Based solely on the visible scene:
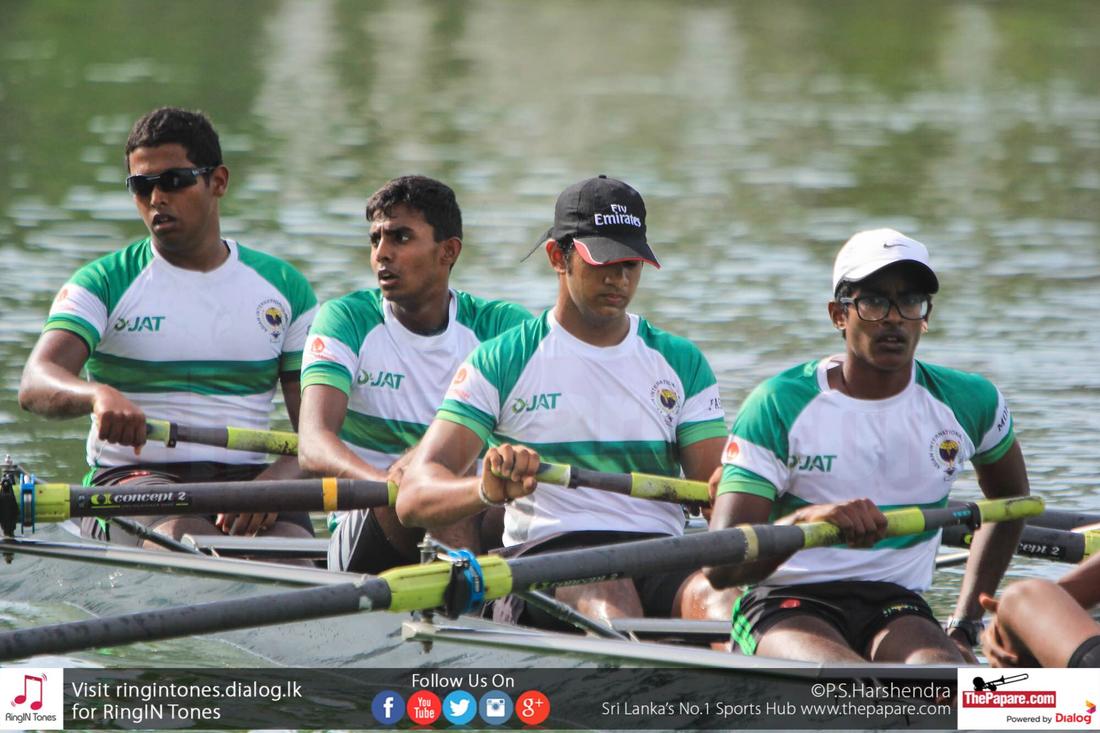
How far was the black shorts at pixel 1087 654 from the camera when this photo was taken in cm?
507

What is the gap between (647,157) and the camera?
24609 millimetres

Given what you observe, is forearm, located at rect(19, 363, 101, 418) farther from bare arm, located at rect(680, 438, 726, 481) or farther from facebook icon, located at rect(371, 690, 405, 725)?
bare arm, located at rect(680, 438, 726, 481)

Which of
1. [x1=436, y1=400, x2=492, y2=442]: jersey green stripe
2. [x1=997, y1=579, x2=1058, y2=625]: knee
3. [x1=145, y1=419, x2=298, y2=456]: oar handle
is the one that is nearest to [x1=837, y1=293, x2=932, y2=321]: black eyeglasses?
[x1=997, y1=579, x2=1058, y2=625]: knee

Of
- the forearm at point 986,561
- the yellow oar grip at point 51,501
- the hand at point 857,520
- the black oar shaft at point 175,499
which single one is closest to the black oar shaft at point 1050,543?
the forearm at point 986,561

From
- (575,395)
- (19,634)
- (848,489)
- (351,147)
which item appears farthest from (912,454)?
(351,147)

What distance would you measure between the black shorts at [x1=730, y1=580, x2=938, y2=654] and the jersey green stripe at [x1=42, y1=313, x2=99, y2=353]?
3.36 meters

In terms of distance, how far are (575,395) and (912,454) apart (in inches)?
50.7

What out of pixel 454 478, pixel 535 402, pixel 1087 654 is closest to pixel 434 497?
pixel 454 478

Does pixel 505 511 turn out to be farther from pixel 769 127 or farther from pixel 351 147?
pixel 769 127

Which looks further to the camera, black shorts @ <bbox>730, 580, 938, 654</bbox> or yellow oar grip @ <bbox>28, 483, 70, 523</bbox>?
yellow oar grip @ <bbox>28, 483, 70, 523</bbox>

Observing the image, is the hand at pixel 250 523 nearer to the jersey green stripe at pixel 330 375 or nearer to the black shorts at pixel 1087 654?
the jersey green stripe at pixel 330 375

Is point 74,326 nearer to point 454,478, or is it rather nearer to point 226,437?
point 226,437

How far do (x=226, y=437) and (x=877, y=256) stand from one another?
124 inches

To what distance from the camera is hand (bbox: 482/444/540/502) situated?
609 centimetres
